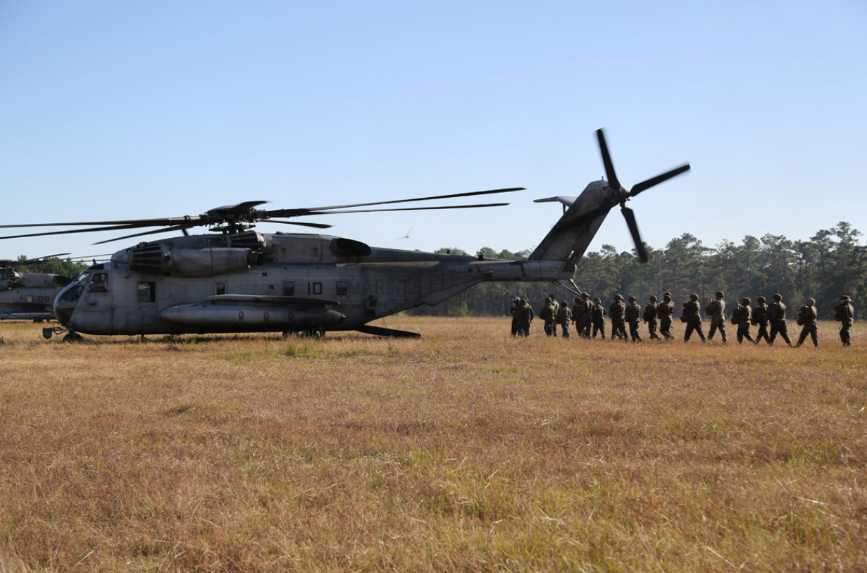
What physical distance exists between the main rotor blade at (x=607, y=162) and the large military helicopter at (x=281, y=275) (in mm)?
32

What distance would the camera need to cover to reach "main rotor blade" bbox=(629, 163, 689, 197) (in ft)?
62.3

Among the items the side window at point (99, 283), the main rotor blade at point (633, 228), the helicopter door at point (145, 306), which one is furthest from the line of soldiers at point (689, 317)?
the side window at point (99, 283)

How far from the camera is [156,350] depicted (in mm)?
16531

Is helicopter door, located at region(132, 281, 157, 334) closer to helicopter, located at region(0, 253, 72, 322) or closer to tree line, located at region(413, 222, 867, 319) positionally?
helicopter, located at region(0, 253, 72, 322)

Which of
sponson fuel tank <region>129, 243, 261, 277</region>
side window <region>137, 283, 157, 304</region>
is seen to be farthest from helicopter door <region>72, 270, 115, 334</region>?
sponson fuel tank <region>129, 243, 261, 277</region>

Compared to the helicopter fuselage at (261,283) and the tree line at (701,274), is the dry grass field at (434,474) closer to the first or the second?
the helicopter fuselage at (261,283)

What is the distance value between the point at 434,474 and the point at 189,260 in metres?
15.3

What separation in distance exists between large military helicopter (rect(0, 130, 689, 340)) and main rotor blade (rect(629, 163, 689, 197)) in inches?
1.2

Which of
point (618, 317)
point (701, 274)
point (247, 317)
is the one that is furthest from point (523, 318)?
point (701, 274)

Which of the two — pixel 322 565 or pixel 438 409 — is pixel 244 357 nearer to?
pixel 438 409

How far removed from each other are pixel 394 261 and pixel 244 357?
7892 mm

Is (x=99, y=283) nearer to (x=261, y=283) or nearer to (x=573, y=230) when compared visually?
(x=261, y=283)

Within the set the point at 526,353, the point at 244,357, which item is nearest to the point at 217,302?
the point at 244,357

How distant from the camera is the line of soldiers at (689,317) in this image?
18.8 metres
